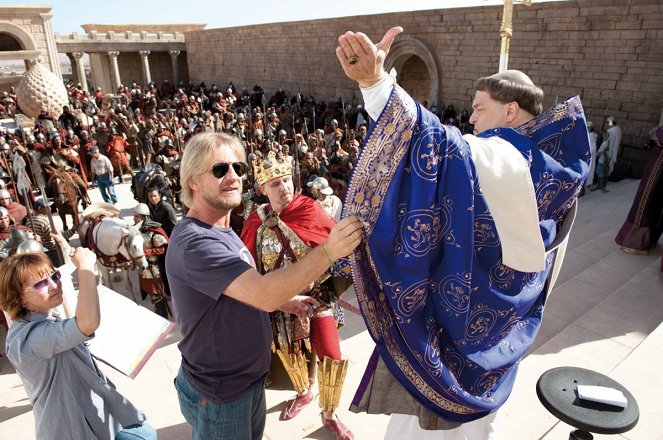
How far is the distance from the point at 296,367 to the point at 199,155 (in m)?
1.86

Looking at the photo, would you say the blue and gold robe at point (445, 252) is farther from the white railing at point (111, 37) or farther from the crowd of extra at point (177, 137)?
the white railing at point (111, 37)

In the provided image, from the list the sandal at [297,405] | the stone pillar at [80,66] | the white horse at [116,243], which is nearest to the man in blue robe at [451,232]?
the sandal at [297,405]

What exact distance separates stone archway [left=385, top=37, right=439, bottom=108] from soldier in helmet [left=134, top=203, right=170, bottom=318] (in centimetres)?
1307

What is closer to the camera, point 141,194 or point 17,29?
point 141,194

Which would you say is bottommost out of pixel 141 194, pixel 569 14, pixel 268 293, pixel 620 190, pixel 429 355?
pixel 620 190

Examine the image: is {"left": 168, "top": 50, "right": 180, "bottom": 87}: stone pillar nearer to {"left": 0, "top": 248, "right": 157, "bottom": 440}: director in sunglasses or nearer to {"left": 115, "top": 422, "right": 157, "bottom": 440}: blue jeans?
{"left": 0, "top": 248, "right": 157, "bottom": 440}: director in sunglasses

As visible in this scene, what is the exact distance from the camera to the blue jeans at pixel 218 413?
1.85 meters

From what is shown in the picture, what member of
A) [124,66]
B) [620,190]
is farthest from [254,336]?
[124,66]

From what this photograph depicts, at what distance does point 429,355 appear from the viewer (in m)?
1.42

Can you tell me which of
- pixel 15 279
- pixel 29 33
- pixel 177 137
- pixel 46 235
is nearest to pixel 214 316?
pixel 15 279

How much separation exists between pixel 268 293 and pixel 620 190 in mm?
10238

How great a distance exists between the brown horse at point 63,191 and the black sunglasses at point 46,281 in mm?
6554

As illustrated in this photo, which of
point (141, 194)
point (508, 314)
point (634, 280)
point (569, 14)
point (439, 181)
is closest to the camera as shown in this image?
point (439, 181)

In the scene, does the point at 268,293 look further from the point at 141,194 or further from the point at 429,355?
the point at 141,194
